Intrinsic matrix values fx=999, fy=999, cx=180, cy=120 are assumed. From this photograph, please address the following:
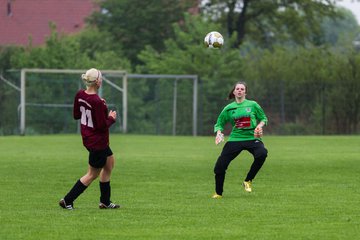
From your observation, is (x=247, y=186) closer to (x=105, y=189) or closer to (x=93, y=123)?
(x=105, y=189)

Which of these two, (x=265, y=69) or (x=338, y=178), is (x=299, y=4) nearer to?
(x=265, y=69)

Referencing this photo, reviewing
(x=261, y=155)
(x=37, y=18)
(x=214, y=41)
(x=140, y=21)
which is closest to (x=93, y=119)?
(x=261, y=155)

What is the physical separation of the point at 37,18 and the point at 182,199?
60.9 meters

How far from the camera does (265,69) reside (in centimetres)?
5106

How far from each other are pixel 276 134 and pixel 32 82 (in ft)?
37.4

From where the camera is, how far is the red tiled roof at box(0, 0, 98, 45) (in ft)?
239

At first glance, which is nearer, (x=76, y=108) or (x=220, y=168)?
(x=76, y=108)

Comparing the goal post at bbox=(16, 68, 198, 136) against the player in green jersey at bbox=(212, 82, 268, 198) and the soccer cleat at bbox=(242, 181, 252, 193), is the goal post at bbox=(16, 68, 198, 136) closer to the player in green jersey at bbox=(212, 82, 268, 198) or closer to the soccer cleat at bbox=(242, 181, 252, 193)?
the soccer cleat at bbox=(242, 181, 252, 193)

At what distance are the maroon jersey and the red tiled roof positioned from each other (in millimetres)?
60483

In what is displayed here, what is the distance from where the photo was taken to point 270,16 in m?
61.6

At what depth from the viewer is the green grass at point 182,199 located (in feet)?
35.7

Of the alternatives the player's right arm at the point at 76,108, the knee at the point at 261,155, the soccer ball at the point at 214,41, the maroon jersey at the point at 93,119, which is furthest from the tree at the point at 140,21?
the maroon jersey at the point at 93,119

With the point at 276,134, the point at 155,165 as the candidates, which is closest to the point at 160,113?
the point at 276,134

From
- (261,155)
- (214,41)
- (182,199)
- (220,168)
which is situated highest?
(214,41)
